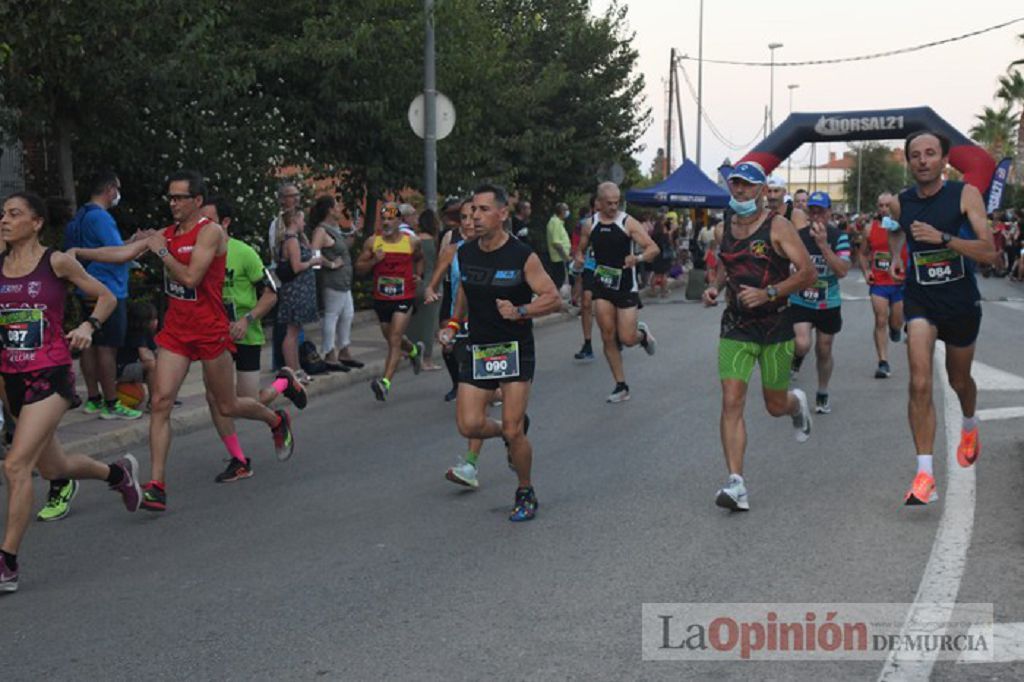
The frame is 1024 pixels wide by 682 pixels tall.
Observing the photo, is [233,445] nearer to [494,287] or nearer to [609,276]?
[494,287]

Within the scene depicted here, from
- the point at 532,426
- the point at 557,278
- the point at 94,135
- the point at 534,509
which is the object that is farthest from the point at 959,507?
the point at 557,278

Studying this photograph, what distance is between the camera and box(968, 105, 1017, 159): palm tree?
76144mm

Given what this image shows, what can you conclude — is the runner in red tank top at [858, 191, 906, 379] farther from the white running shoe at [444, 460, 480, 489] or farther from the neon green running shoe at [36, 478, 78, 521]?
the neon green running shoe at [36, 478, 78, 521]

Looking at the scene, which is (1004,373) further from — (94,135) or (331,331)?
(94,135)

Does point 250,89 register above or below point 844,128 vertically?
above

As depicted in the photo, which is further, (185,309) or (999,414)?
(999,414)

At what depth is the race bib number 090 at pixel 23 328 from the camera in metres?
6.54

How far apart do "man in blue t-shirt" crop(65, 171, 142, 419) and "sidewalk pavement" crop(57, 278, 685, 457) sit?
7.1 inches

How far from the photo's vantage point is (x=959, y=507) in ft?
23.6

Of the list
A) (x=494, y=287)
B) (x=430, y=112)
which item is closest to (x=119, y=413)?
(x=494, y=287)

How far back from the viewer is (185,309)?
7.98 metres

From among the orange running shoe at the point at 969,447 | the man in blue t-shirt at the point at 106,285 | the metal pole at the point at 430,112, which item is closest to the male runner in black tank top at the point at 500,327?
the orange running shoe at the point at 969,447

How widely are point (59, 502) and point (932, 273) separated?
5180 mm

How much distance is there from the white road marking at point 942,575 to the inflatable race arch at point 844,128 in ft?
37.1
